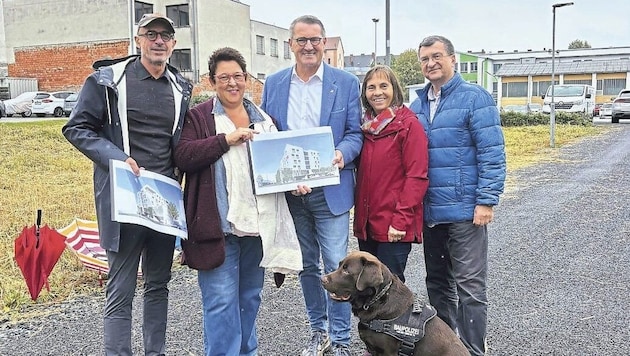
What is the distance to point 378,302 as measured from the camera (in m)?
3.38

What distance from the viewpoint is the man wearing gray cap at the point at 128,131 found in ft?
10.6

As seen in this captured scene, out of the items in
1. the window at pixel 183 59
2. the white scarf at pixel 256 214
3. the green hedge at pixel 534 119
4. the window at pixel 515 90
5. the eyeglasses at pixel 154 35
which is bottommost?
the white scarf at pixel 256 214

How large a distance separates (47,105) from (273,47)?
22.4 meters

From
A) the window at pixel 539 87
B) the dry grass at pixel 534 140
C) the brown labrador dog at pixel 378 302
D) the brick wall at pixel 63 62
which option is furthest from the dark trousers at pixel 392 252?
the window at pixel 539 87

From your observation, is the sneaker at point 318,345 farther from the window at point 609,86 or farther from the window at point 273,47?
the window at point 609,86

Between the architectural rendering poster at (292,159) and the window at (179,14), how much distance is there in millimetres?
37495

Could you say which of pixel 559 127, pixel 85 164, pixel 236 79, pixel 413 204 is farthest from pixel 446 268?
pixel 559 127

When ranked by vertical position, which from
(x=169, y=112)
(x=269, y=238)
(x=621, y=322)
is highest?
(x=169, y=112)

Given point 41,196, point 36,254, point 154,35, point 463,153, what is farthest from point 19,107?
point 463,153

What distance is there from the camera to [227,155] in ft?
11.3

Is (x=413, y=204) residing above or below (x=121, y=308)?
above

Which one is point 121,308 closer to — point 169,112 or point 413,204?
point 169,112

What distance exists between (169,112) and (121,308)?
119 cm

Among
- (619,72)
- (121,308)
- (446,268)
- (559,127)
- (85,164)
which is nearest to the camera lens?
(121,308)
